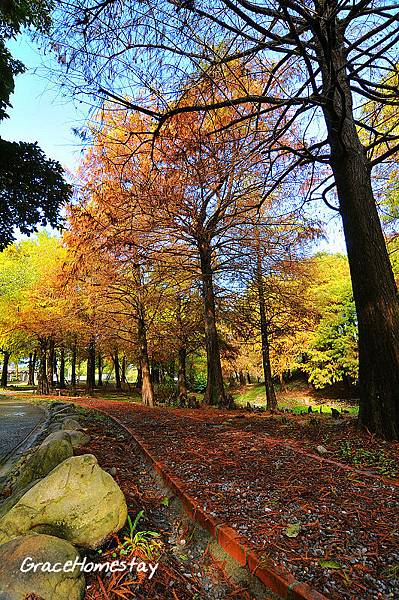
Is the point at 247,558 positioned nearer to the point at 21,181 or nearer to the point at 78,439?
the point at 78,439

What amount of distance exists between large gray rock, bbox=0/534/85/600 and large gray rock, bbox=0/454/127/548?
207 millimetres

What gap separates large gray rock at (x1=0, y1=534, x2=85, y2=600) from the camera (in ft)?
4.70

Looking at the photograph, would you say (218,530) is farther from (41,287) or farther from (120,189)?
(41,287)

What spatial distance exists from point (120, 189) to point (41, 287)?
32.3 feet

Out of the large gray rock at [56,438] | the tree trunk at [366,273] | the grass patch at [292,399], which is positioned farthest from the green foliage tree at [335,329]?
the large gray rock at [56,438]

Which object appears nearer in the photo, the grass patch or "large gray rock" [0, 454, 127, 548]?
"large gray rock" [0, 454, 127, 548]

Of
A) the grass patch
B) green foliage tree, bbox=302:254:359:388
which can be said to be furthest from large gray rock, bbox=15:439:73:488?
the grass patch

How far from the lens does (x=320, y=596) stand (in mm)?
1415

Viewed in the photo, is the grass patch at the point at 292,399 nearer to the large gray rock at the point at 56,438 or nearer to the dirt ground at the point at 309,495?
the dirt ground at the point at 309,495

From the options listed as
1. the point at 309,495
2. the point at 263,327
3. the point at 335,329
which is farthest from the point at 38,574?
the point at 335,329

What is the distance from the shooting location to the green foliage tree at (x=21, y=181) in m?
6.89

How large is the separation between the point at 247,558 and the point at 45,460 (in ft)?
6.39

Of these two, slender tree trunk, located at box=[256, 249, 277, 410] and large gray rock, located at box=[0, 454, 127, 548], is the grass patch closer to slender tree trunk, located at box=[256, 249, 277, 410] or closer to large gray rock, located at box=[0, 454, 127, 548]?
slender tree trunk, located at box=[256, 249, 277, 410]

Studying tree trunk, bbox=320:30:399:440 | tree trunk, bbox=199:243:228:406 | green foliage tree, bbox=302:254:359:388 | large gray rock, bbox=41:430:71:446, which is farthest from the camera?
green foliage tree, bbox=302:254:359:388
